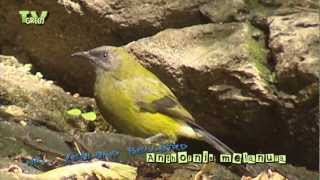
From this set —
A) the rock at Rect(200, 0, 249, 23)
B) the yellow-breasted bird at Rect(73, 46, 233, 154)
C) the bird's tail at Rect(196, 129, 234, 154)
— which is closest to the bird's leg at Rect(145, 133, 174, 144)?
the yellow-breasted bird at Rect(73, 46, 233, 154)

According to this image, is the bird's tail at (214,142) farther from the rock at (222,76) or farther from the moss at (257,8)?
the moss at (257,8)

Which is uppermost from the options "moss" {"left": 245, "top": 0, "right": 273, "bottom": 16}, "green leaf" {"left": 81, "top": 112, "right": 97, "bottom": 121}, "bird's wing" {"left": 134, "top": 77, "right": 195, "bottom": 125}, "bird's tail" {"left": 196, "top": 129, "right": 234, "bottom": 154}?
"moss" {"left": 245, "top": 0, "right": 273, "bottom": 16}

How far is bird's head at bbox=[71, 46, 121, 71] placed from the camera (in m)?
4.18

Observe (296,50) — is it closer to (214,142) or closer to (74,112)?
(214,142)

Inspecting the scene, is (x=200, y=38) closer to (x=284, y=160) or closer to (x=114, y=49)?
(x=114, y=49)

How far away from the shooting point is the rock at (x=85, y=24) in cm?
437

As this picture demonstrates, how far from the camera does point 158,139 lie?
405cm

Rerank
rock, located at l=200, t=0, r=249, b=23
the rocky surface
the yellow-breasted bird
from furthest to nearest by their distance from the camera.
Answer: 1. rock, located at l=200, t=0, r=249, b=23
2. the rocky surface
3. the yellow-breasted bird

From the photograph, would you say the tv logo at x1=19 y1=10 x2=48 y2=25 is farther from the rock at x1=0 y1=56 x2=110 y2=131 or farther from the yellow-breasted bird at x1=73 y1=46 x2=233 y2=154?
the yellow-breasted bird at x1=73 y1=46 x2=233 y2=154

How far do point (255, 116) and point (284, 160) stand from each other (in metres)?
0.27

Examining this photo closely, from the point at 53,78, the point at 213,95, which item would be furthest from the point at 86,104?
the point at 213,95

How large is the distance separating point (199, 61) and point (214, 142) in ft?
1.45

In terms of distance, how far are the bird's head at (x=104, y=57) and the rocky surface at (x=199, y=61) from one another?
68mm


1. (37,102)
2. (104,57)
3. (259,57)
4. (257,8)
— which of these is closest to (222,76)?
(259,57)
